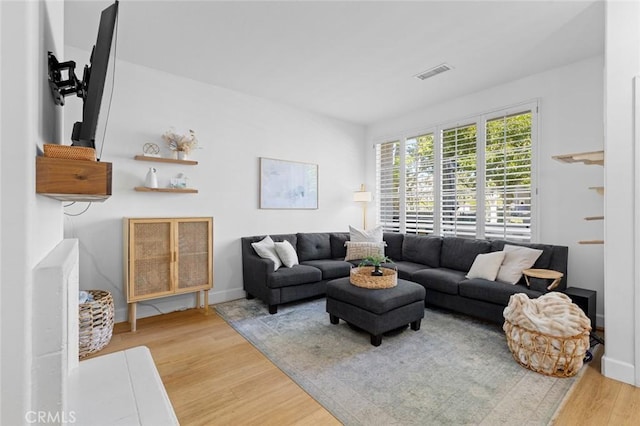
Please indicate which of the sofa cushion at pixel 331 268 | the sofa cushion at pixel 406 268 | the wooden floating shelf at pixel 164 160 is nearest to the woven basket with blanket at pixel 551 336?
the sofa cushion at pixel 406 268

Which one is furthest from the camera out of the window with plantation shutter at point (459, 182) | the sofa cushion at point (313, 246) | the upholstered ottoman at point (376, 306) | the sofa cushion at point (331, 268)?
the sofa cushion at point (313, 246)

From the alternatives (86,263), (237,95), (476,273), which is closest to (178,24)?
(237,95)

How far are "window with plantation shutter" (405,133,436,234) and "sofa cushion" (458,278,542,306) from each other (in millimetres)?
1470

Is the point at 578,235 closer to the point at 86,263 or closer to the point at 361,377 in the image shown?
the point at 361,377

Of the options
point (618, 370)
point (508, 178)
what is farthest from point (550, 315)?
point (508, 178)

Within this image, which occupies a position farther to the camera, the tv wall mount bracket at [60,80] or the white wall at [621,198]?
the white wall at [621,198]

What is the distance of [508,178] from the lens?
368 cm

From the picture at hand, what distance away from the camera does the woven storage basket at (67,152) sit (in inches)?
36.1

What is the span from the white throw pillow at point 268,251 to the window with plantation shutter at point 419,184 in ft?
7.61

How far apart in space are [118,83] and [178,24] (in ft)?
3.75

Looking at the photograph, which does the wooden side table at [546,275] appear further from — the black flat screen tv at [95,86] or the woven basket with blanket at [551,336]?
the black flat screen tv at [95,86]

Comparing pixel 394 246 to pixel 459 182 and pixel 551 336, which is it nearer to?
pixel 459 182

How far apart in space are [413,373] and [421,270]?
5.60ft

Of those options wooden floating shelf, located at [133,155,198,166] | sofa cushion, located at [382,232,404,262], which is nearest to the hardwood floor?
wooden floating shelf, located at [133,155,198,166]
